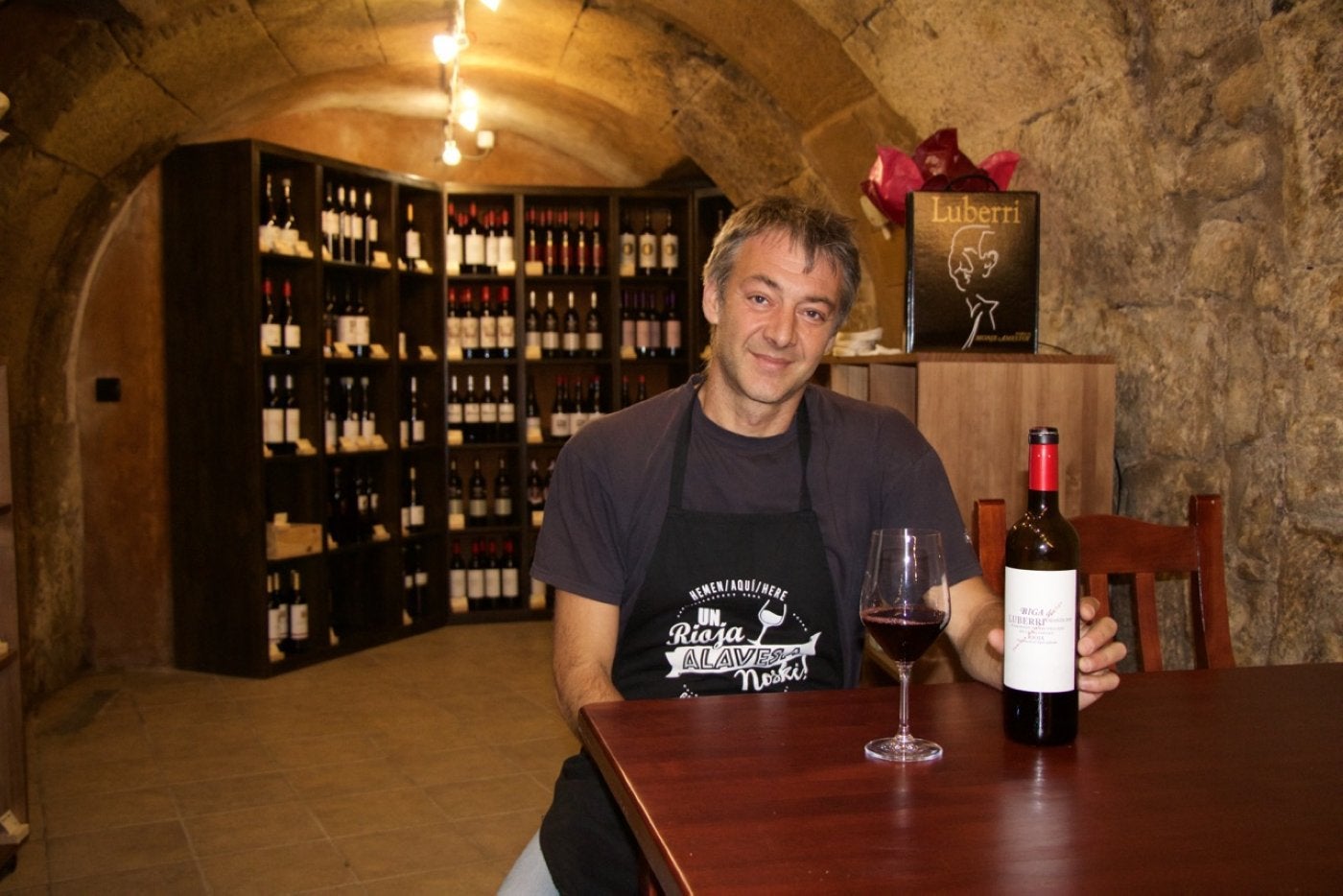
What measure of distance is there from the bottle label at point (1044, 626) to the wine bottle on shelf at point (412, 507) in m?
5.25

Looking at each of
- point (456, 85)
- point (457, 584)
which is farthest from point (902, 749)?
point (457, 584)

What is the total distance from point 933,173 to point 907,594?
6.50 ft

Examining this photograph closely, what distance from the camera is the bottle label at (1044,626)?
1.17 metres

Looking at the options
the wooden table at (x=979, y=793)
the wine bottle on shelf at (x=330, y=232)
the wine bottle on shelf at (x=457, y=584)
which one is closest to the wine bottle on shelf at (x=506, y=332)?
the wine bottle on shelf at (x=330, y=232)

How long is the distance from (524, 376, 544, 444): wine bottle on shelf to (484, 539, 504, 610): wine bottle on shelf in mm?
631

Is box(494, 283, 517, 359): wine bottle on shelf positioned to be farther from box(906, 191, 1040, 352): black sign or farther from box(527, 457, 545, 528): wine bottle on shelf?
box(906, 191, 1040, 352): black sign

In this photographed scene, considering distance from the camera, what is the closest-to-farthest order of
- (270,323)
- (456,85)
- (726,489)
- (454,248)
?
(726,489), (270,323), (456,85), (454,248)

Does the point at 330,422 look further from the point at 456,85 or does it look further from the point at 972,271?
the point at 972,271

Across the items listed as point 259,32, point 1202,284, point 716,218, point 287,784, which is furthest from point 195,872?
point 716,218

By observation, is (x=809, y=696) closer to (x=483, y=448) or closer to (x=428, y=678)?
(x=428, y=678)

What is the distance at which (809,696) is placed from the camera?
1392 mm

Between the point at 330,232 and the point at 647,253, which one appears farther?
the point at 647,253

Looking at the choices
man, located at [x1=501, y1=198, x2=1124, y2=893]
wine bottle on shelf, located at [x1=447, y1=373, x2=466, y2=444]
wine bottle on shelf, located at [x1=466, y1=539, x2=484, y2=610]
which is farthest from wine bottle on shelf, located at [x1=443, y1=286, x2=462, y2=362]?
man, located at [x1=501, y1=198, x2=1124, y2=893]

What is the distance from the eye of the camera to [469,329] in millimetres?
6352
